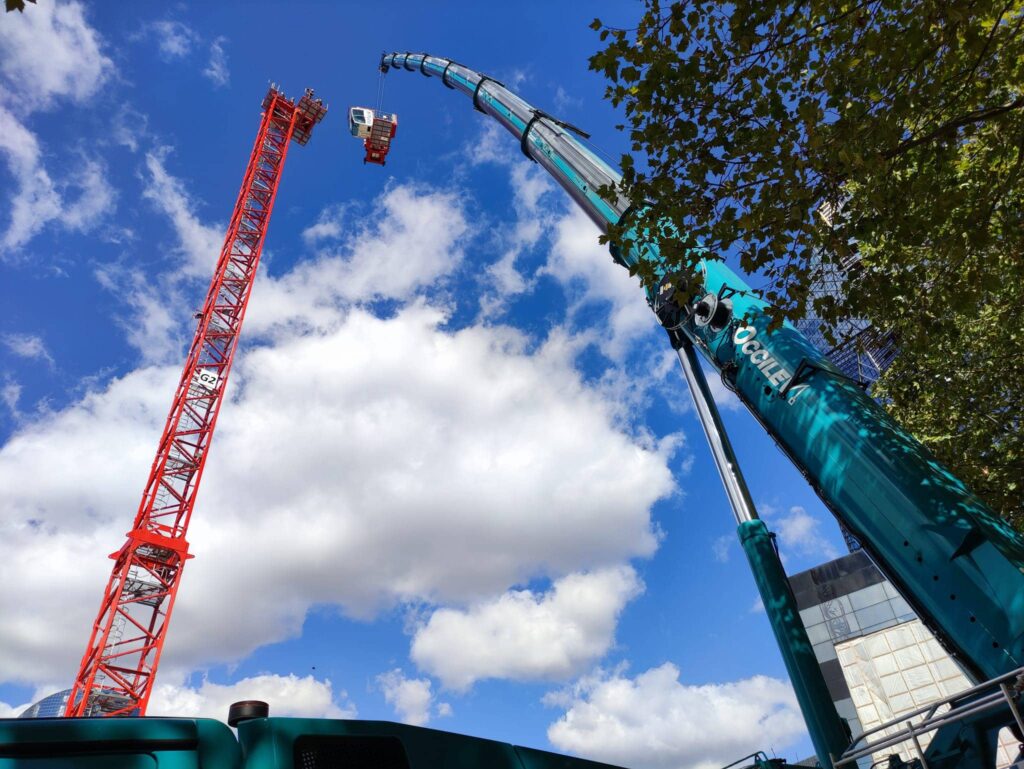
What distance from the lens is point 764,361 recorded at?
820 cm

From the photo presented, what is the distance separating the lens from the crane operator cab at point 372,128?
136ft

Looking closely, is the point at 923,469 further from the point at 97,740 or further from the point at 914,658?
the point at 914,658

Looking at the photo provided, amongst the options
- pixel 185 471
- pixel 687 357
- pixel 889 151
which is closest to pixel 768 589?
pixel 687 357

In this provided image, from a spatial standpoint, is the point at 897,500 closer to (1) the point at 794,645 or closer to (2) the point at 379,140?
(1) the point at 794,645

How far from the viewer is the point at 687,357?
10227 millimetres

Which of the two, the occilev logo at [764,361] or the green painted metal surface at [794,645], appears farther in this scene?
the occilev logo at [764,361]

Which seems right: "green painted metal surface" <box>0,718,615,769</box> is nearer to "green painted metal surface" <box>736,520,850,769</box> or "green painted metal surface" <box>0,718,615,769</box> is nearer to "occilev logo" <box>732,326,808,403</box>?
"green painted metal surface" <box>736,520,850,769</box>

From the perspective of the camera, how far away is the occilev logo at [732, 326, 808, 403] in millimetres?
7703

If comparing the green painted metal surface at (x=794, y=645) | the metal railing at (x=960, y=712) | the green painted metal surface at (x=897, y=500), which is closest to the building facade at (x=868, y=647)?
the green painted metal surface at (x=794, y=645)

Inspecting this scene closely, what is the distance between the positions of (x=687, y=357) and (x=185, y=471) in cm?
3275

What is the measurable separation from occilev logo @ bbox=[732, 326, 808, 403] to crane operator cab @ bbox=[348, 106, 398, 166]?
126 feet

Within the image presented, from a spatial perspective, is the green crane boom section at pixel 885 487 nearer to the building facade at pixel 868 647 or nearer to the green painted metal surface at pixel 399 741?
the green painted metal surface at pixel 399 741

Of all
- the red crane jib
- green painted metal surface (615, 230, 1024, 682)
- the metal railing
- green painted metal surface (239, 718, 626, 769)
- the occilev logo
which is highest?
the red crane jib

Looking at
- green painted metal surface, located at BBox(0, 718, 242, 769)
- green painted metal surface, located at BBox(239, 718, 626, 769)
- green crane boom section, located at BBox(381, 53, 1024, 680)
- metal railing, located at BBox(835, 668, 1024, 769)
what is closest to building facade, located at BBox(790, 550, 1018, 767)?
green crane boom section, located at BBox(381, 53, 1024, 680)
